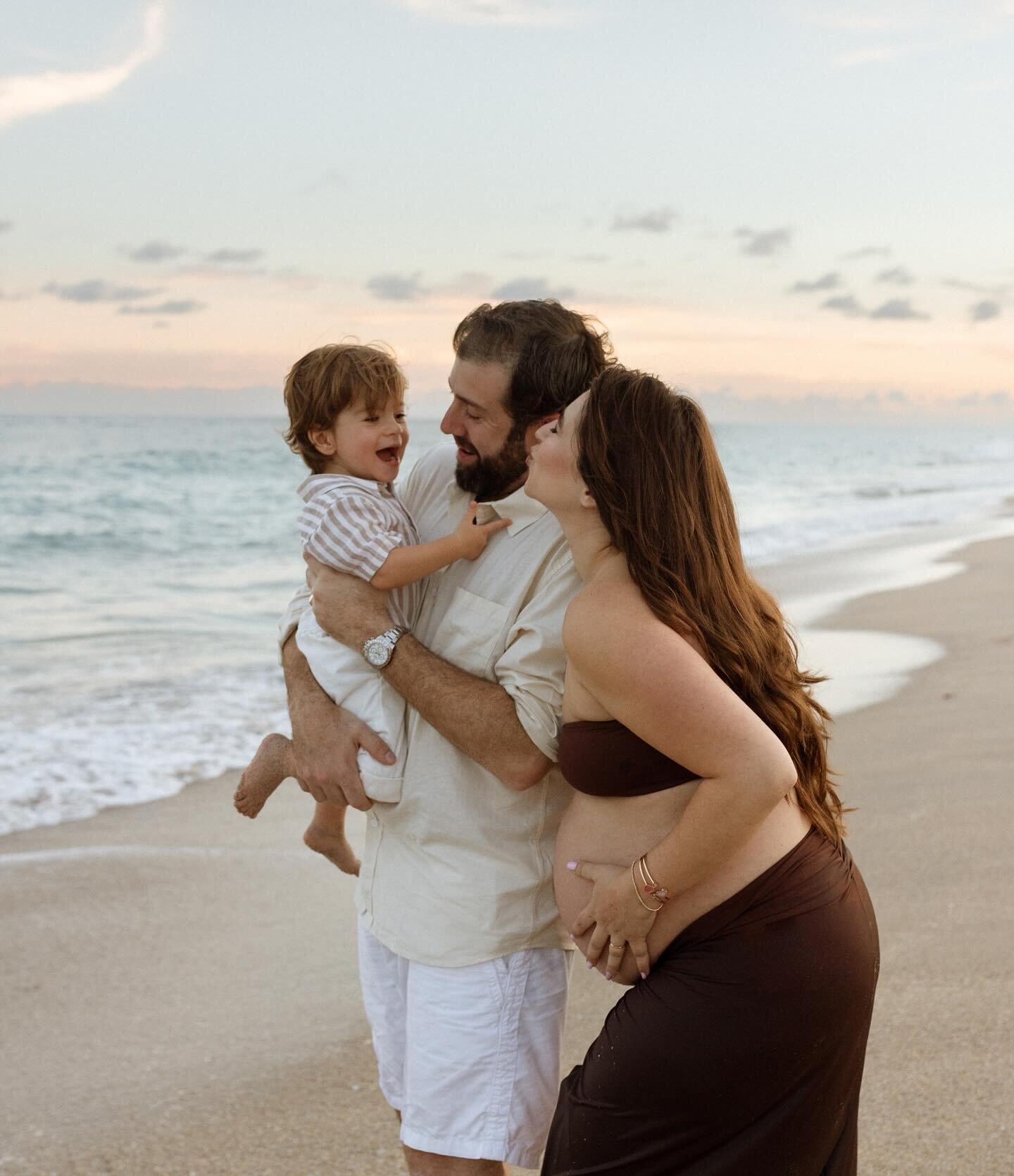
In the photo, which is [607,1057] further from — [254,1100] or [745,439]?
[745,439]

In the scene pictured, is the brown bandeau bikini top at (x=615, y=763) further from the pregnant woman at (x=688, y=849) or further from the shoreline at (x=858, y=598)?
the shoreline at (x=858, y=598)

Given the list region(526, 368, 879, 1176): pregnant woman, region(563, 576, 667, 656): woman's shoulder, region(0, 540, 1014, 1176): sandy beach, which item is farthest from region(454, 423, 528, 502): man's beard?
region(0, 540, 1014, 1176): sandy beach

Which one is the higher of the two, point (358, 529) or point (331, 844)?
point (358, 529)

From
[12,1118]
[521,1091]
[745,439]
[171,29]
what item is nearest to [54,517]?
[171,29]

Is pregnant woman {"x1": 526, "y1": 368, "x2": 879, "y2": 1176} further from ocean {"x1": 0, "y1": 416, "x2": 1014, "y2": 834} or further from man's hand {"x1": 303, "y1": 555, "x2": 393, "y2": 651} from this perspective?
ocean {"x1": 0, "y1": 416, "x2": 1014, "y2": 834}

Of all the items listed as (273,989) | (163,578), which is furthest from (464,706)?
(163,578)

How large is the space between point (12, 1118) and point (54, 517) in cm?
2017

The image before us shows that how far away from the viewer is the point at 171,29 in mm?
16438

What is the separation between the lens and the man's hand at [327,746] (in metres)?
2.31

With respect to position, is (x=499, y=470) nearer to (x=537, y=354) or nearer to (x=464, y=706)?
(x=537, y=354)

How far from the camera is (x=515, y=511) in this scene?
7.68 ft

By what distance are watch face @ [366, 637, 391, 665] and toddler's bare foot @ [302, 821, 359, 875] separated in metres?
0.59

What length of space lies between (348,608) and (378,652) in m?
0.16

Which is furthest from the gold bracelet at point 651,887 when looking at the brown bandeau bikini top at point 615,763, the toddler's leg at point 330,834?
the toddler's leg at point 330,834
